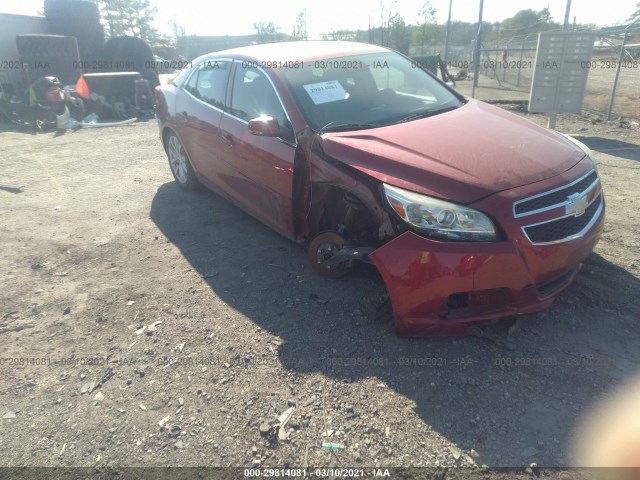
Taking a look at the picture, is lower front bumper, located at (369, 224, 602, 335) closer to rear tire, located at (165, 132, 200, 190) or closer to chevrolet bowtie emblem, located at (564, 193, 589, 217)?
chevrolet bowtie emblem, located at (564, 193, 589, 217)

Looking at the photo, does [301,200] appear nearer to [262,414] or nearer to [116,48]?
[262,414]

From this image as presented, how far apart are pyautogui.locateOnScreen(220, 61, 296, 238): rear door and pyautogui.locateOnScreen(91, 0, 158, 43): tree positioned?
56561mm

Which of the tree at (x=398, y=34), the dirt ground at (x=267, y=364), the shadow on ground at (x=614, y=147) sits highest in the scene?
the tree at (x=398, y=34)

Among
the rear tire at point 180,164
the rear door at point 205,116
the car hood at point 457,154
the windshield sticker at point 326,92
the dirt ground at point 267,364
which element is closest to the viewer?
the dirt ground at point 267,364

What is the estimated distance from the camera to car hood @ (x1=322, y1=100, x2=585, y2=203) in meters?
2.59

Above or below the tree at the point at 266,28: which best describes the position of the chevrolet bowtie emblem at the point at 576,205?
below

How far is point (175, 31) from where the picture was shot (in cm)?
5888

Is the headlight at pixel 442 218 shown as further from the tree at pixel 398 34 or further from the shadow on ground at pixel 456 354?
the tree at pixel 398 34

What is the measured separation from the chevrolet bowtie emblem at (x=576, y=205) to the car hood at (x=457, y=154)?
0.60 feet

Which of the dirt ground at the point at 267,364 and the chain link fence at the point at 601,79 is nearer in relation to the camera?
the dirt ground at the point at 267,364

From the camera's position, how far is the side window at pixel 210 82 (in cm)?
449

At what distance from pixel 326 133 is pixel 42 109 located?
11.0 meters

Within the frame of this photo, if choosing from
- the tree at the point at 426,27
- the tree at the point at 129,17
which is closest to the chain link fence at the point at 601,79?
the tree at the point at 426,27

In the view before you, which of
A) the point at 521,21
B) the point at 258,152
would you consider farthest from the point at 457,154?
the point at 521,21
